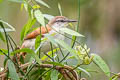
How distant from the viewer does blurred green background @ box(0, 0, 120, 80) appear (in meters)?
4.28

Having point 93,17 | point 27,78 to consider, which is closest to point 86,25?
point 93,17

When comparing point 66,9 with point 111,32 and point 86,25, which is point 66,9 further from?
point 111,32

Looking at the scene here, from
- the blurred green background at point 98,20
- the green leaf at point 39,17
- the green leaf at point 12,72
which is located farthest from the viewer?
the blurred green background at point 98,20

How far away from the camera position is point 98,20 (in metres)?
4.96

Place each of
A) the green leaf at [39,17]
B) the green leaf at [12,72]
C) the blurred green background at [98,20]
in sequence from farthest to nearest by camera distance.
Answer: the blurred green background at [98,20]
the green leaf at [12,72]
the green leaf at [39,17]

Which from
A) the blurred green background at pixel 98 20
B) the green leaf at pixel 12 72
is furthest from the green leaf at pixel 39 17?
the blurred green background at pixel 98 20

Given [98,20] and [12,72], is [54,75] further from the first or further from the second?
[98,20]

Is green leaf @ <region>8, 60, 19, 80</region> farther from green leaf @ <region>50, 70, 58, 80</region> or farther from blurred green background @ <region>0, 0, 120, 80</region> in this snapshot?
blurred green background @ <region>0, 0, 120, 80</region>

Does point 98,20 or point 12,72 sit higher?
point 12,72

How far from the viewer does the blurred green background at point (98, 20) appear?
428cm

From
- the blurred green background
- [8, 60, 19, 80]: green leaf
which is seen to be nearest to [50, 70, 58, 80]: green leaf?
[8, 60, 19, 80]: green leaf

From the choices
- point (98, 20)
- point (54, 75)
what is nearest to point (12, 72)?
point (54, 75)

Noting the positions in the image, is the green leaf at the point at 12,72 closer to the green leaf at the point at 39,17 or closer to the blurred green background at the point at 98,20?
the green leaf at the point at 39,17

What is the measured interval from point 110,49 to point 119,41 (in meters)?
0.28
